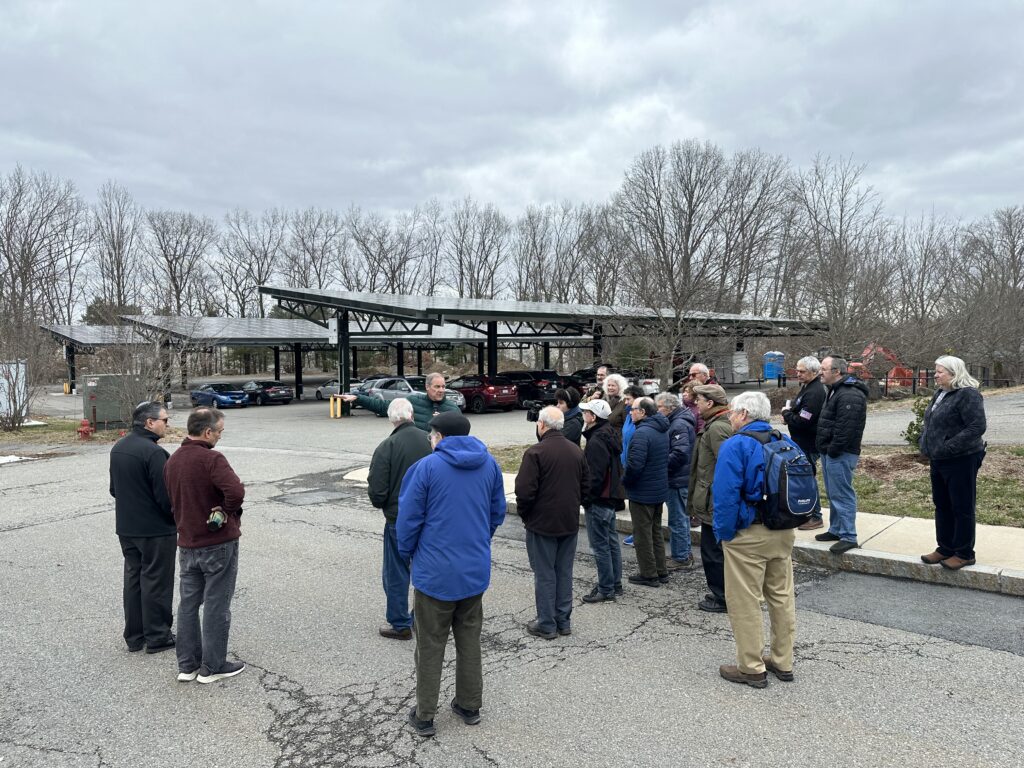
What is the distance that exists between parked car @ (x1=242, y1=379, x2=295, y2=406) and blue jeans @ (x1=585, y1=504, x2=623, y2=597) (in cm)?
3289

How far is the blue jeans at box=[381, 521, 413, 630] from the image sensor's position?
4883 mm

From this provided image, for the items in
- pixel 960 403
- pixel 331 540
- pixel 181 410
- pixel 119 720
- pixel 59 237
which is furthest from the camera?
pixel 59 237

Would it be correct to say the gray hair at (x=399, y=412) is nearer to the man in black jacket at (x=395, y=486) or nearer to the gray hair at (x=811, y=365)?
the man in black jacket at (x=395, y=486)

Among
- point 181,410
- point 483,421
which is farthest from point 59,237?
point 483,421

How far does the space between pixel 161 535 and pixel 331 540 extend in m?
3.25

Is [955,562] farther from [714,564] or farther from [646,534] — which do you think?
[646,534]

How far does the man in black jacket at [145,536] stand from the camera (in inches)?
181

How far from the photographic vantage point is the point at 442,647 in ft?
12.0

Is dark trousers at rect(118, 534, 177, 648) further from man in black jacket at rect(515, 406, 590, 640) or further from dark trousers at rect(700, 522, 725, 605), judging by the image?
dark trousers at rect(700, 522, 725, 605)

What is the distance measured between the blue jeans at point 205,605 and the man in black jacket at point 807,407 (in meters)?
5.33

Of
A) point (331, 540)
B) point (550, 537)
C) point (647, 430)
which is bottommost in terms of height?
point (331, 540)

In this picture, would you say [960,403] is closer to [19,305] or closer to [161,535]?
[161,535]

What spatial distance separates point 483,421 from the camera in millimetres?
24125

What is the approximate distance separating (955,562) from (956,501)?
0.53 m
